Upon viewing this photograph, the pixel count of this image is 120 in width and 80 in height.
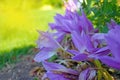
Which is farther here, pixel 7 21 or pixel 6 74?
pixel 7 21

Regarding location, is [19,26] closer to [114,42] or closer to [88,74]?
[88,74]

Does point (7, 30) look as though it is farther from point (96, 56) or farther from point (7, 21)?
point (96, 56)

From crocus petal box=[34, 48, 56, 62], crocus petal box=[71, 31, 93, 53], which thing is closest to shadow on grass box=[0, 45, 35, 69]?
crocus petal box=[34, 48, 56, 62]

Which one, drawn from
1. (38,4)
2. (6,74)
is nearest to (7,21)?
(38,4)

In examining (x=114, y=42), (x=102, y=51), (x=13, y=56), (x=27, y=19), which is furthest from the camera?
(x=27, y=19)

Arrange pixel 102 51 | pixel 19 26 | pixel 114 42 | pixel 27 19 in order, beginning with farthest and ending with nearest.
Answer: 1. pixel 27 19
2. pixel 19 26
3. pixel 102 51
4. pixel 114 42

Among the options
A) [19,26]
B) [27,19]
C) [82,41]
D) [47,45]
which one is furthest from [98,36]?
[27,19]

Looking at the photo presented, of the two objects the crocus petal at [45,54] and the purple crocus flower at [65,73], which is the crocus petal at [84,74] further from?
the crocus petal at [45,54]

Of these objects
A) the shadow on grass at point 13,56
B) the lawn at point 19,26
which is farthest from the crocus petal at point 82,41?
the lawn at point 19,26

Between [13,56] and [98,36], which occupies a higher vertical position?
[98,36]
